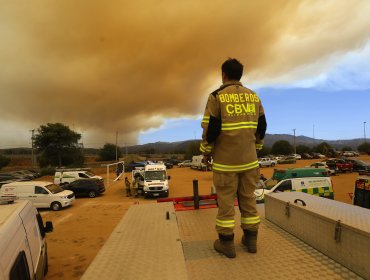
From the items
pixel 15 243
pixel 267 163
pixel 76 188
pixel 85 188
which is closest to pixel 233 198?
pixel 15 243

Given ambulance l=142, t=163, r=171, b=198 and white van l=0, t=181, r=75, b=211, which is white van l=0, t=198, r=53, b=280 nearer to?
white van l=0, t=181, r=75, b=211

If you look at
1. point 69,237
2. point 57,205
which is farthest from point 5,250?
point 57,205

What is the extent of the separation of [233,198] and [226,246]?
0.46m

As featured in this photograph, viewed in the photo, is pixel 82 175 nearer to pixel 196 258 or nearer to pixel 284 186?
pixel 284 186

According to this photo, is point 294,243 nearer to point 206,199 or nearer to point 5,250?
point 5,250

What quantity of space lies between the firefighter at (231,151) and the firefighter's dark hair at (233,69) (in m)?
0.16

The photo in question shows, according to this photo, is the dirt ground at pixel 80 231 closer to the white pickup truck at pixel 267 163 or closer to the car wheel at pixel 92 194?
the car wheel at pixel 92 194

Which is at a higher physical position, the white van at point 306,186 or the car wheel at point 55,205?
the white van at point 306,186

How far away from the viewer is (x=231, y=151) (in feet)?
10.1

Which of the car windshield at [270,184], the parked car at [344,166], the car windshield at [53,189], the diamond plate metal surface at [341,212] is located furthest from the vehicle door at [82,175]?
the diamond plate metal surface at [341,212]

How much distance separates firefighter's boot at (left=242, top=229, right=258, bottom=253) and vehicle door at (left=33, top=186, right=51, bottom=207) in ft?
68.2

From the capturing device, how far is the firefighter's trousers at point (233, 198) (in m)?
3.08

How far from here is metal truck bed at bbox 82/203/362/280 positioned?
246 cm

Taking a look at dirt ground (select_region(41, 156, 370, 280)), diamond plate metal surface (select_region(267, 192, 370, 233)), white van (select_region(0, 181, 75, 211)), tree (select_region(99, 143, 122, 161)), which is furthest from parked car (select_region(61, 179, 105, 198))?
tree (select_region(99, 143, 122, 161))
